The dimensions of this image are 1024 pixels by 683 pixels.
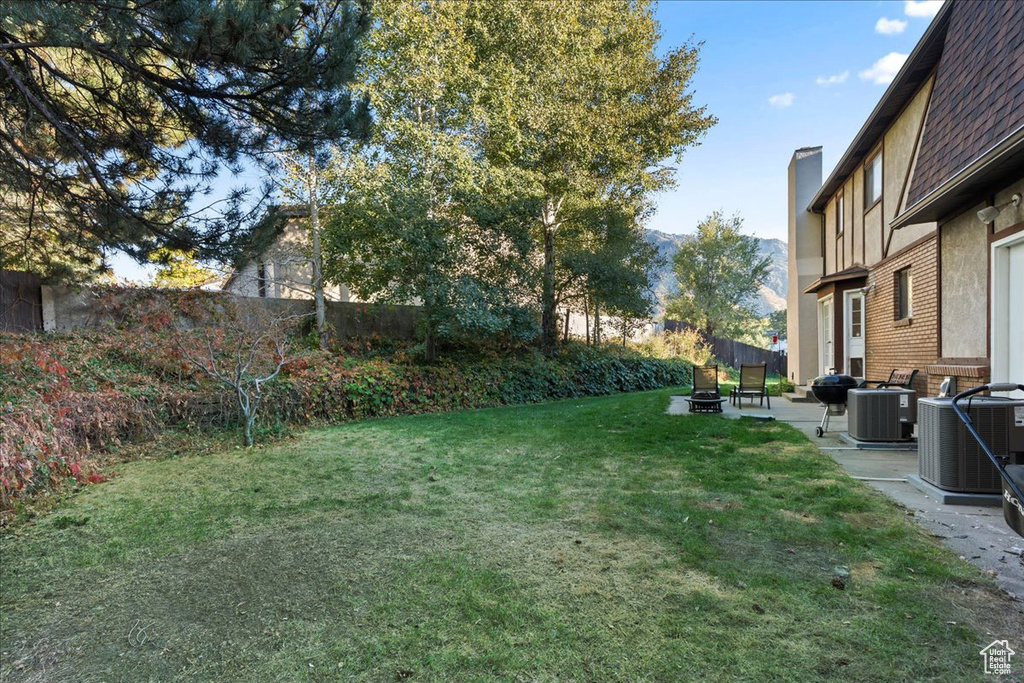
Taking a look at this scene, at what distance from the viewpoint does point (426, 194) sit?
34.4 ft

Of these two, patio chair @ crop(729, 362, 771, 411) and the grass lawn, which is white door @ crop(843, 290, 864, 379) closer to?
patio chair @ crop(729, 362, 771, 411)

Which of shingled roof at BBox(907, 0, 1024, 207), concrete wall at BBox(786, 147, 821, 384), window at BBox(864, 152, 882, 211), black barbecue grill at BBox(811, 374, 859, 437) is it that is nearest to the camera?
shingled roof at BBox(907, 0, 1024, 207)

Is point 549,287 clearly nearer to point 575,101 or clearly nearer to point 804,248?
point 575,101

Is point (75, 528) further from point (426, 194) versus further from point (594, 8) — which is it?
point (594, 8)

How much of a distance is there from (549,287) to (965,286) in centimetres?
840

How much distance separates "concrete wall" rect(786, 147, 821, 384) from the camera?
1334cm

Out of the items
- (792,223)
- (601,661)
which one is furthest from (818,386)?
(792,223)

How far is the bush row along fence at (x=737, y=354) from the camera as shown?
24.1 m

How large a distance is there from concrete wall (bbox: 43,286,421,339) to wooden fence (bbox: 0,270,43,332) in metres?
0.12

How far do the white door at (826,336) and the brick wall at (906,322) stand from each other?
145 cm

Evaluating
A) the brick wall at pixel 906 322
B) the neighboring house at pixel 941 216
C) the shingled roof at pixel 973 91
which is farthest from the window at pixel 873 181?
the shingled roof at pixel 973 91

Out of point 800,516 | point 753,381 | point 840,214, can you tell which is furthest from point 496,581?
point 840,214

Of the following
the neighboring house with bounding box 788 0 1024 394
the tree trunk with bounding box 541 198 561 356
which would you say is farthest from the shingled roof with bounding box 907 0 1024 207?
the tree trunk with bounding box 541 198 561 356

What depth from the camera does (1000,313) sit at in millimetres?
5082
